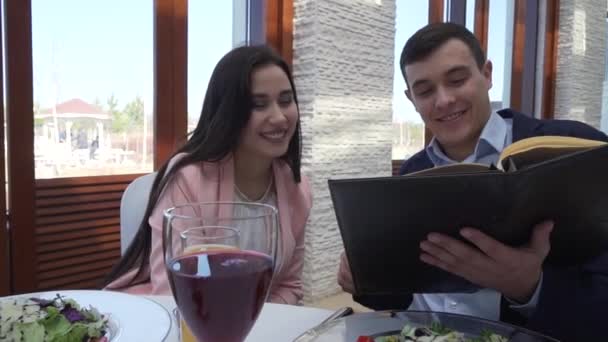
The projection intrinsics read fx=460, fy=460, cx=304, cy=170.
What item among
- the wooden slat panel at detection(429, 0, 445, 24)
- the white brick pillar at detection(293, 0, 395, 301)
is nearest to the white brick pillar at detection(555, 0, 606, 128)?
the wooden slat panel at detection(429, 0, 445, 24)

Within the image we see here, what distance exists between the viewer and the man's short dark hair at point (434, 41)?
4.89 ft

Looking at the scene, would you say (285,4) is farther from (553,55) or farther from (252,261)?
(553,55)

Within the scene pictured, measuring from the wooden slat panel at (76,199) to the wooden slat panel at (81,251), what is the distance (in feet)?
0.83

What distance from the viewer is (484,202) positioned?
0.68 m

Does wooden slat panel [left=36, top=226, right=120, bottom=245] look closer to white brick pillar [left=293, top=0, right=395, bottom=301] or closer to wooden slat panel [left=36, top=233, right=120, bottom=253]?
wooden slat panel [left=36, top=233, right=120, bottom=253]

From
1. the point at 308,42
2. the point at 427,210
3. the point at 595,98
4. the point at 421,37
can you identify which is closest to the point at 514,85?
the point at 595,98

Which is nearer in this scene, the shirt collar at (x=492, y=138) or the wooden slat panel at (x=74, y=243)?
the shirt collar at (x=492, y=138)

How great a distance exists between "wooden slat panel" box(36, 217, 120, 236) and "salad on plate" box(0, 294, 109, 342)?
5.87ft

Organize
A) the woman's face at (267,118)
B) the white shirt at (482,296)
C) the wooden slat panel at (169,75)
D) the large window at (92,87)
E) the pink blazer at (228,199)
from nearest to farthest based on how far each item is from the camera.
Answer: the white shirt at (482,296)
the pink blazer at (228,199)
the woman's face at (267,118)
the large window at (92,87)
the wooden slat panel at (169,75)

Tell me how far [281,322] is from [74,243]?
2.07 metres

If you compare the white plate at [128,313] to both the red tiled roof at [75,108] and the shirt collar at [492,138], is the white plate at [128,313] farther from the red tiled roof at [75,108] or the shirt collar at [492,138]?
the red tiled roof at [75,108]

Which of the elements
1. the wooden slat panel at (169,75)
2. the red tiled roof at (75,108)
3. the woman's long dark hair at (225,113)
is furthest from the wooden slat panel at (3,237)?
the woman's long dark hair at (225,113)

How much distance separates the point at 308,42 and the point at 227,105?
197cm

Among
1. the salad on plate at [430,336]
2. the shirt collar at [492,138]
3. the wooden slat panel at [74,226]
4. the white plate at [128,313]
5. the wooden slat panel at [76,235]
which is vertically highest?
the shirt collar at [492,138]
